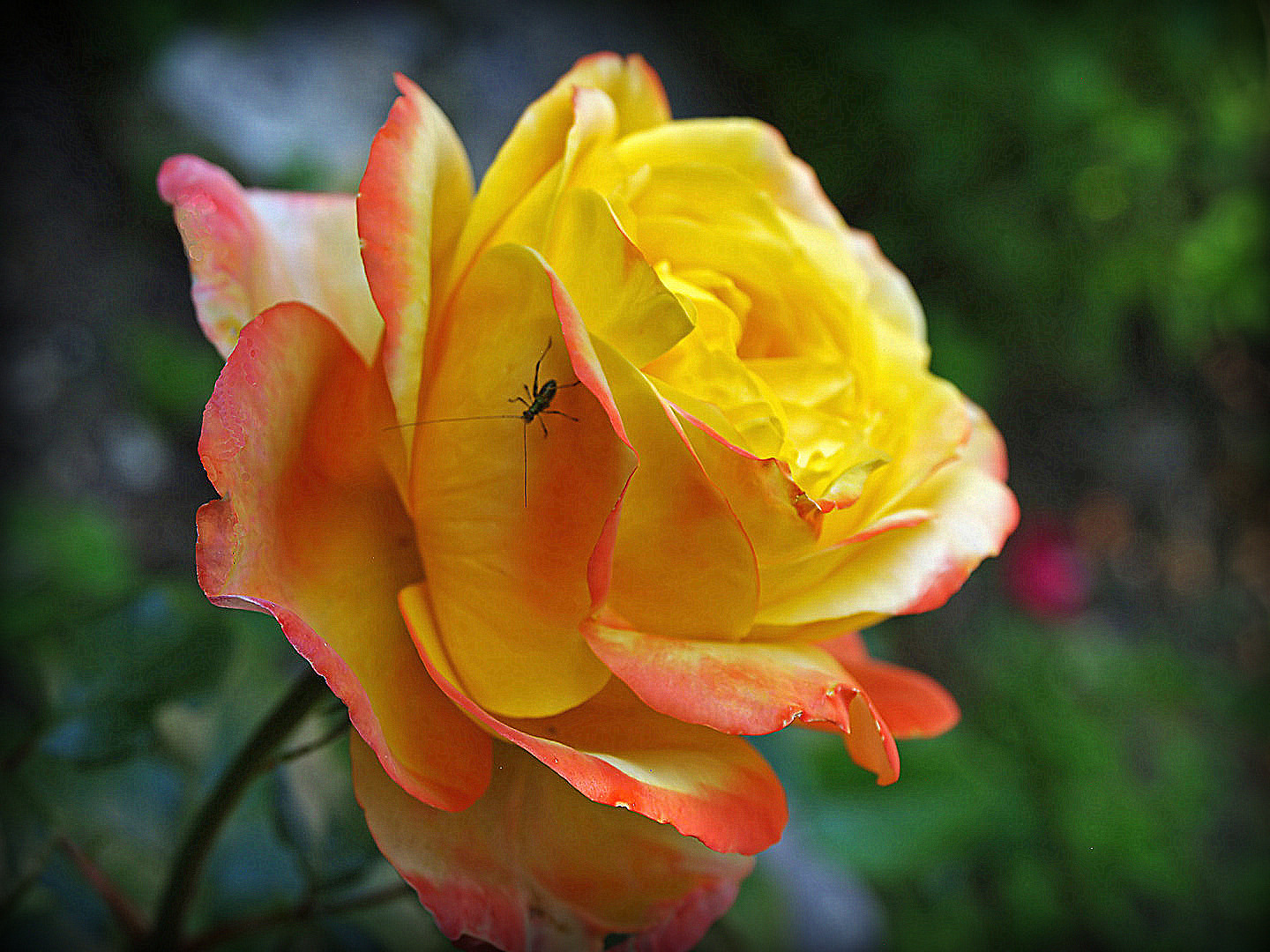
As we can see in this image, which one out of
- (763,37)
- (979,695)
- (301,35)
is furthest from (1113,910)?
(301,35)

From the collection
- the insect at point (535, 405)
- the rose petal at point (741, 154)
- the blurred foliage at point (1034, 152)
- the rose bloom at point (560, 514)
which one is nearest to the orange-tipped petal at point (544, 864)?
the rose bloom at point (560, 514)

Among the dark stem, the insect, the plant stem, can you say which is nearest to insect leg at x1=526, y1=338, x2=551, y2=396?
the insect

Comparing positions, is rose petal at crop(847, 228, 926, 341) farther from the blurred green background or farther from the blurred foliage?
the blurred foliage

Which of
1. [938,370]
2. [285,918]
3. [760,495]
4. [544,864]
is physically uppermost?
[760,495]

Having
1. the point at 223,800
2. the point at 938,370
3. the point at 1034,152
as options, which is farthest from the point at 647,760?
the point at 1034,152

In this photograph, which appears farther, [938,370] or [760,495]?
[938,370]

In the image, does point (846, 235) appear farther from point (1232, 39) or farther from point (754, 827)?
point (1232, 39)

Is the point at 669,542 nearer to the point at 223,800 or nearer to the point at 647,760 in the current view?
the point at 647,760
